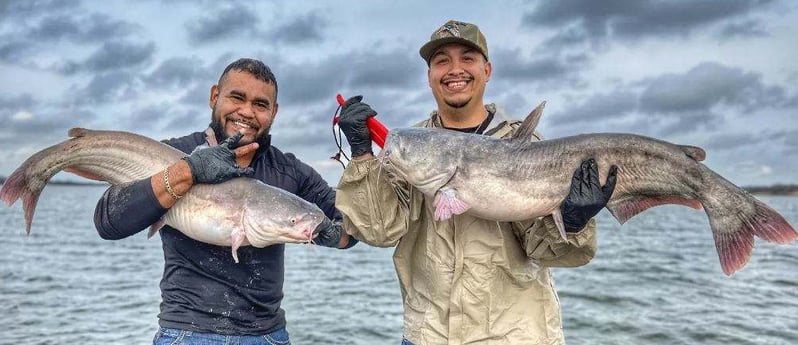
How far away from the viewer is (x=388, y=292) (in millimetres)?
16203

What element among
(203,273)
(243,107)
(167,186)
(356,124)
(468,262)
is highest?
(243,107)

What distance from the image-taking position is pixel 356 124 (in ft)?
13.1

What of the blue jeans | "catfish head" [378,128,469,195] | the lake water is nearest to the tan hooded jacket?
"catfish head" [378,128,469,195]

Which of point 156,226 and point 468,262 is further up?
point 156,226

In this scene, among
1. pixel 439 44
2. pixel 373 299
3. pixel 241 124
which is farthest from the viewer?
pixel 373 299

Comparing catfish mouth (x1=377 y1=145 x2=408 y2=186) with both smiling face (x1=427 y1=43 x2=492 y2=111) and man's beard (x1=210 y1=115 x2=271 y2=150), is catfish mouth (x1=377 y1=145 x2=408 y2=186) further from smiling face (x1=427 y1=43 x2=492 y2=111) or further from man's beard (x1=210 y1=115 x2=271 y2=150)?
man's beard (x1=210 y1=115 x2=271 y2=150)

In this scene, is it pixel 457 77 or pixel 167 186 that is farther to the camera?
pixel 457 77

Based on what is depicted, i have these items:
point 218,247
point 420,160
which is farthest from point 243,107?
point 420,160

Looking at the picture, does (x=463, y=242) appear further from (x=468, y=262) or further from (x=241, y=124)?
(x=241, y=124)

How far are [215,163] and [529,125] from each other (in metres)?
1.89

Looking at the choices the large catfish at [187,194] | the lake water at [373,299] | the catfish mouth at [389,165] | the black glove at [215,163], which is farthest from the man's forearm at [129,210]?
the lake water at [373,299]

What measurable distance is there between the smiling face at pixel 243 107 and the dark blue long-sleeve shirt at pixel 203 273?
8.0 inches

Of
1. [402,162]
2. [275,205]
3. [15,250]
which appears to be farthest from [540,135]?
[15,250]

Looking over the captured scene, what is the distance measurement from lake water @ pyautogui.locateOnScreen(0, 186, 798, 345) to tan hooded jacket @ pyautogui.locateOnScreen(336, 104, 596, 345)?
5876mm
